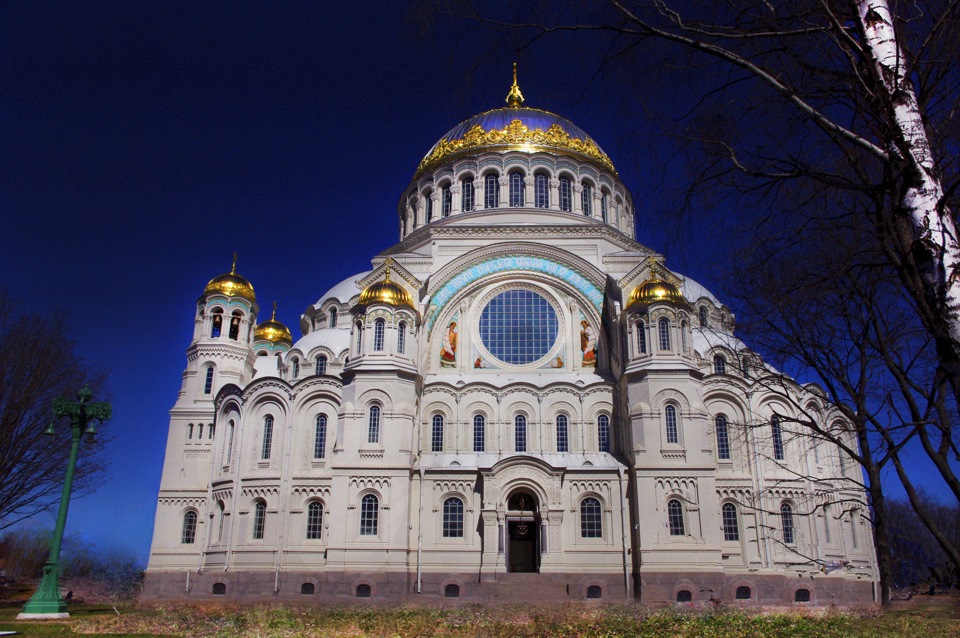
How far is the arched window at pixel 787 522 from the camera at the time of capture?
29.4 m

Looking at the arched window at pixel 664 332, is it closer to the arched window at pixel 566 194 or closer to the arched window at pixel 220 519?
the arched window at pixel 566 194

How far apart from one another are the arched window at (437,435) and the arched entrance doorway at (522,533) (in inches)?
149

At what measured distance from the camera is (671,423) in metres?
29.2

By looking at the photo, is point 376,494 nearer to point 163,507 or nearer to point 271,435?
point 271,435

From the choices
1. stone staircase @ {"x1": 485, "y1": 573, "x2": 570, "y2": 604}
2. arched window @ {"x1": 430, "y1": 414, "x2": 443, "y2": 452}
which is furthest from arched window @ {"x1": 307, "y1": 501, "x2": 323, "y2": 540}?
stone staircase @ {"x1": 485, "y1": 573, "x2": 570, "y2": 604}

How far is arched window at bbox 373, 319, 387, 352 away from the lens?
30672 mm

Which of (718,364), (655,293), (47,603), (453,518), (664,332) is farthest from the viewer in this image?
(718,364)

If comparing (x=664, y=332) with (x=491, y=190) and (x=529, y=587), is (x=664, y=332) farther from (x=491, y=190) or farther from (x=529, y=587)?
(x=491, y=190)

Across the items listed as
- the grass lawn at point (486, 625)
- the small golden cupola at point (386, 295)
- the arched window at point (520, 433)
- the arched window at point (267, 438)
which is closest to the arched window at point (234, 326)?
the arched window at point (267, 438)

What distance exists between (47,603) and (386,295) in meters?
A: 17.0

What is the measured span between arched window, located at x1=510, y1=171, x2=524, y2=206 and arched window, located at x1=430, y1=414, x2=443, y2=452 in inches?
499

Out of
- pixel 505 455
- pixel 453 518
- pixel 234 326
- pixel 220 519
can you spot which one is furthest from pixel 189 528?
pixel 505 455

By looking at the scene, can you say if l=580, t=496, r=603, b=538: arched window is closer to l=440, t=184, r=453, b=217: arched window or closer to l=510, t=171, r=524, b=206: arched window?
l=510, t=171, r=524, b=206: arched window

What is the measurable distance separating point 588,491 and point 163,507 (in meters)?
18.5
